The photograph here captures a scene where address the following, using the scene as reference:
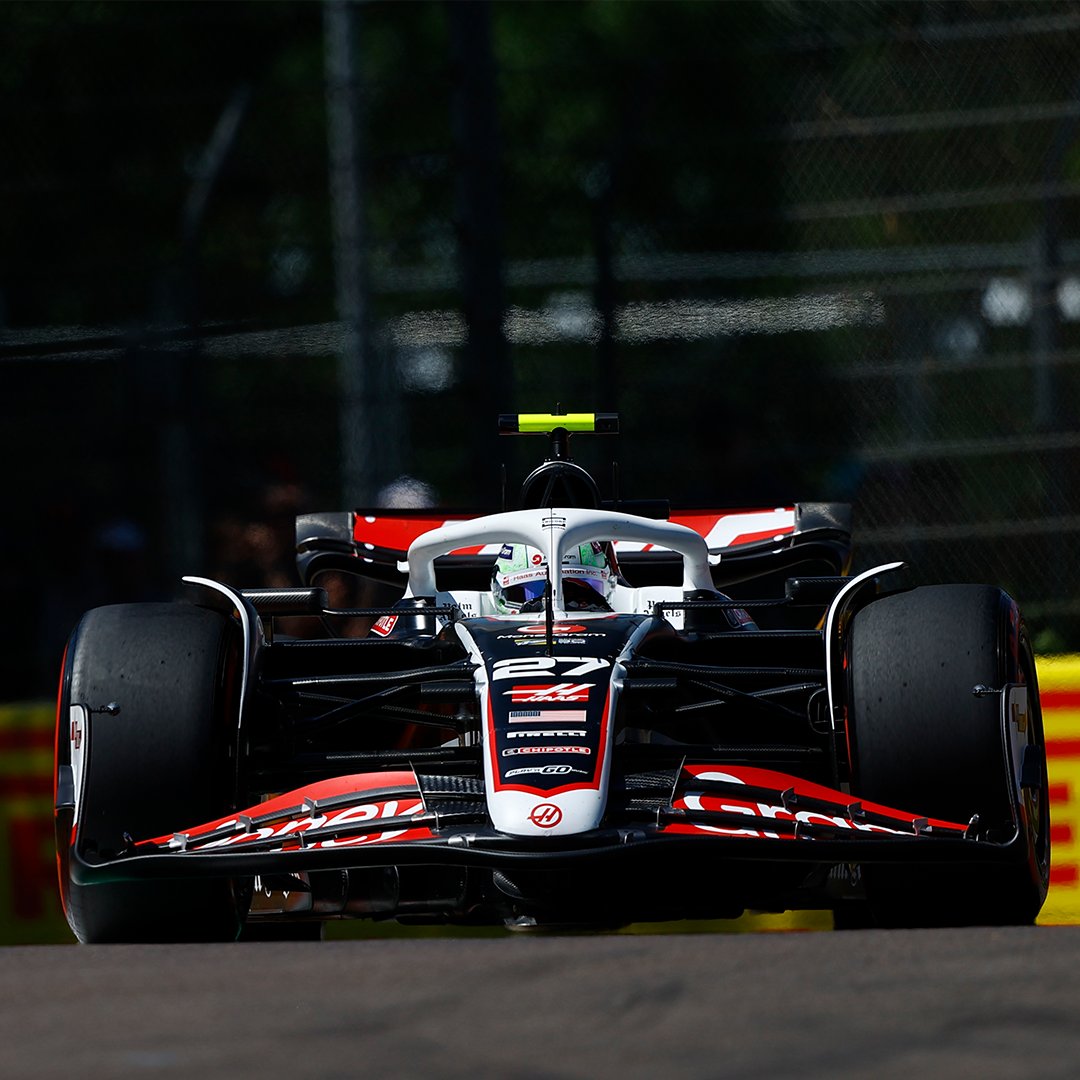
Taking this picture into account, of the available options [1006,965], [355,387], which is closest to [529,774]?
[1006,965]

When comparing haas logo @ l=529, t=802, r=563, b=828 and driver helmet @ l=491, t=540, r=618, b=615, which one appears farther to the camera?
driver helmet @ l=491, t=540, r=618, b=615

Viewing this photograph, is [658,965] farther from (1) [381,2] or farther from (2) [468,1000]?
(1) [381,2]

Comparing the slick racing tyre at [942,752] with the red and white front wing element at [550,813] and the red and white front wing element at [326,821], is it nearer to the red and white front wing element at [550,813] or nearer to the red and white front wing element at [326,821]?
the red and white front wing element at [550,813]

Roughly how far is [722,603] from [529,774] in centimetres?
120

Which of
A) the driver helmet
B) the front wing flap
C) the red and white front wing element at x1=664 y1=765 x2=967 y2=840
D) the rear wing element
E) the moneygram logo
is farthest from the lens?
the rear wing element

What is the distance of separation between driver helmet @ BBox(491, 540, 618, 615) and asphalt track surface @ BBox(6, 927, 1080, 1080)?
1747 mm

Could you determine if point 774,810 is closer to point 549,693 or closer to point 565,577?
point 549,693

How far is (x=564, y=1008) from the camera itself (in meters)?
2.79

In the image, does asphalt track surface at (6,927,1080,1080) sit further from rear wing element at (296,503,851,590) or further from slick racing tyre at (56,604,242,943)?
rear wing element at (296,503,851,590)

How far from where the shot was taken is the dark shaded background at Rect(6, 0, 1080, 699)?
313 inches

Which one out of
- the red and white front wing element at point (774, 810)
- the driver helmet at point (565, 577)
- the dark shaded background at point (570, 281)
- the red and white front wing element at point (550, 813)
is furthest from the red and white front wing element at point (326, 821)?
the dark shaded background at point (570, 281)

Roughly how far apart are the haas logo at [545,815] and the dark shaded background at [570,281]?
4264 millimetres

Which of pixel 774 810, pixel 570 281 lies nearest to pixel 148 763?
pixel 774 810

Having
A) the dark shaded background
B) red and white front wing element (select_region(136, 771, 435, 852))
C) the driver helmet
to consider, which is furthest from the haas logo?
the dark shaded background
